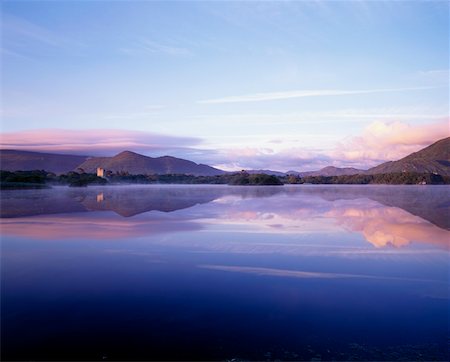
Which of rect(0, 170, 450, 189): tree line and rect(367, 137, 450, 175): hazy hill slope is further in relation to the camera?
rect(367, 137, 450, 175): hazy hill slope

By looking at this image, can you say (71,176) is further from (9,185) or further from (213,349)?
(213,349)

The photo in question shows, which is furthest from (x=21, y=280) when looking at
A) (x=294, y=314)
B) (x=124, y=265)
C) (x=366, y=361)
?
(x=366, y=361)

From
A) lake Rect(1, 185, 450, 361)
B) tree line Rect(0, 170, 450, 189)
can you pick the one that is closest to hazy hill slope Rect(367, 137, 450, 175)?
tree line Rect(0, 170, 450, 189)

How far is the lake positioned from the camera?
4.20 m

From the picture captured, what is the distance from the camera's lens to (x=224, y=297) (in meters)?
5.73

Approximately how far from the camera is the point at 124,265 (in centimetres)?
765

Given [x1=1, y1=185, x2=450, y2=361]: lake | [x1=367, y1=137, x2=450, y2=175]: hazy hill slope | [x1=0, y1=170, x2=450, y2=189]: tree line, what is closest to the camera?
[x1=1, y1=185, x2=450, y2=361]: lake

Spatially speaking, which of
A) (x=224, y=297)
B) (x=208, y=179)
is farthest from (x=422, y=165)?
(x=224, y=297)

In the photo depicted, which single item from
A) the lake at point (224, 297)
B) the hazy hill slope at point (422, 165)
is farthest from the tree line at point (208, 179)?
the hazy hill slope at point (422, 165)

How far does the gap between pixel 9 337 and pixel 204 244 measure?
5974 mm

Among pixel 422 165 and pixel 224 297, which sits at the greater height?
pixel 422 165

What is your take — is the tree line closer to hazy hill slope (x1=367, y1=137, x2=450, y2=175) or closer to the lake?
the lake

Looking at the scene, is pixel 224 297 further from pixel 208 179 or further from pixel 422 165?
pixel 422 165

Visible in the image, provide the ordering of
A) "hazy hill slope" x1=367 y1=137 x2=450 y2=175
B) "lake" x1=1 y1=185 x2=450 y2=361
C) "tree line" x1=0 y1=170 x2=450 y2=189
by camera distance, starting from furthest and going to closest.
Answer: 1. "hazy hill slope" x1=367 y1=137 x2=450 y2=175
2. "tree line" x1=0 y1=170 x2=450 y2=189
3. "lake" x1=1 y1=185 x2=450 y2=361
